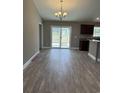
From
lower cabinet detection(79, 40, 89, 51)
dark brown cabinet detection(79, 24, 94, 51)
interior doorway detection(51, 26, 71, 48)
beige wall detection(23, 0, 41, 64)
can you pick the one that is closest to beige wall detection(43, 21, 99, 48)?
interior doorway detection(51, 26, 71, 48)

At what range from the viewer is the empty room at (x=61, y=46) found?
405 cm

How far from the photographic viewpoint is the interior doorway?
43.6 ft

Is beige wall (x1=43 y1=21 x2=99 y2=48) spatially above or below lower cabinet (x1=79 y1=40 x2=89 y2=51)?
above

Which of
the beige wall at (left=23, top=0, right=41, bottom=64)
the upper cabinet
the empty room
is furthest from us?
the upper cabinet

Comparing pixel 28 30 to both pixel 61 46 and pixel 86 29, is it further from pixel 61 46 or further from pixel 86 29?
pixel 86 29

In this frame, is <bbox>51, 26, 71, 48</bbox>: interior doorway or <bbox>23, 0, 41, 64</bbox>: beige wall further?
<bbox>51, 26, 71, 48</bbox>: interior doorway

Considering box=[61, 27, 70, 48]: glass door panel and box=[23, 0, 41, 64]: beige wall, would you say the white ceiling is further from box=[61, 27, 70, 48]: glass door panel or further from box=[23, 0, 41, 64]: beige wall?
box=[23, 0, 41, 64]: beige wall

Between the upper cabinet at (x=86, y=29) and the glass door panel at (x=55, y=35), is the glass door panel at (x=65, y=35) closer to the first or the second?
the glass door panel at (x=55, y=35)

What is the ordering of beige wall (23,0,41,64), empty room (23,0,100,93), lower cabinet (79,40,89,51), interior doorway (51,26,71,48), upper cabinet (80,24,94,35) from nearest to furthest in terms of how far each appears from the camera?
empty room (23,0,100,93)
beige wall (23,0,41,64)
lower cabinet (79,40,89,51)
upper cabinet (80,24,94,35)
interior doorway (51,26,71,48)

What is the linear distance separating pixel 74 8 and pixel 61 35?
3912 millimetres

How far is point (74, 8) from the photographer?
387 inches

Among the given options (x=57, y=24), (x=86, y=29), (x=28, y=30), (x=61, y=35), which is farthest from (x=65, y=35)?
(x=28, y=30)
